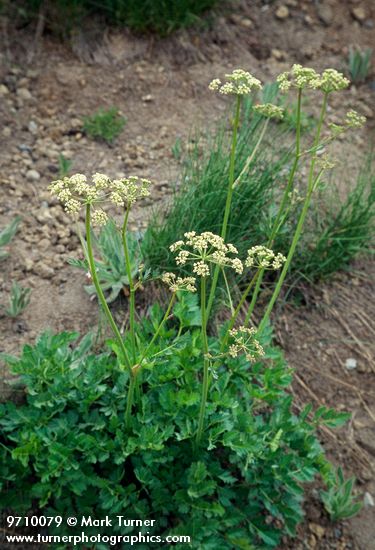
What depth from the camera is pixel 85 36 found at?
4.45 meters

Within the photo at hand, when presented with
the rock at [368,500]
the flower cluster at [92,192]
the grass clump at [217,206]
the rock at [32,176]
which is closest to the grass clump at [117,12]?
the rock at [32,176]

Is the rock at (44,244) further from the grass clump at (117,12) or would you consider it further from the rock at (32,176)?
the grass clump at (117,12)

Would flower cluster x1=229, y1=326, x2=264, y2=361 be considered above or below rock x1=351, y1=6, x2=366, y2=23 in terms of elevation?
below

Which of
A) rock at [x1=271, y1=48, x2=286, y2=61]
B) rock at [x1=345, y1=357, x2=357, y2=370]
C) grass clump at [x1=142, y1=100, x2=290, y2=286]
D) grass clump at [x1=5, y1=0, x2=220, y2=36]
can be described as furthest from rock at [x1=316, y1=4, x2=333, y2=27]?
rock at [x1=345, y1=357, x2=357, y2=370]

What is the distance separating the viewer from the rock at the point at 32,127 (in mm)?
4051

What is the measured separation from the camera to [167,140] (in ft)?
13.5

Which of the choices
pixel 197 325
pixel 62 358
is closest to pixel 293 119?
pixel 197 325

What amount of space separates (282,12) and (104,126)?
1759 mm

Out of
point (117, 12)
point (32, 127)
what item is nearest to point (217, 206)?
point (32, 127)

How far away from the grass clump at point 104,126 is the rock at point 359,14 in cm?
208

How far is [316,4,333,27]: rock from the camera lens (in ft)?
16.4

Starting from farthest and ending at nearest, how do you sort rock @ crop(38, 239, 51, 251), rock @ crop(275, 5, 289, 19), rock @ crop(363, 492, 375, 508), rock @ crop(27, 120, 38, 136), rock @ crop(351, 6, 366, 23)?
rock @ crop(351, 6, 366, 23)
rock @ crop(275, 5, 289, 19)
rock @ crop(27, 120, 38, 136)
rock @ crop(38, 239, 51, 251)
rock @ crop(363, 492, 375, 508)

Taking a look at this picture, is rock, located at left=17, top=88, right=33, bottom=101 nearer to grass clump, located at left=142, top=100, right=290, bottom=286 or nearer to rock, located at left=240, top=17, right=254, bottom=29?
grass clump, located at left=142, top=100, right=290, bottom=286

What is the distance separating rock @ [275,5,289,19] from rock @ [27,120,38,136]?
6.61 feet
